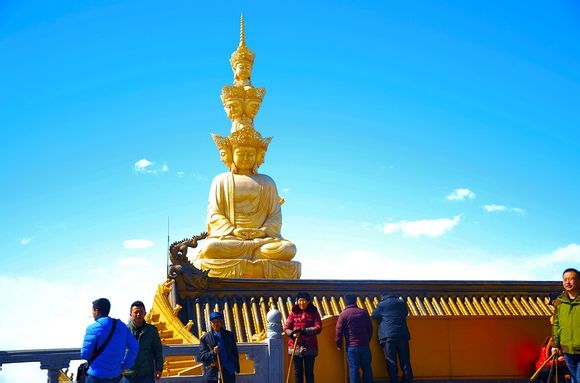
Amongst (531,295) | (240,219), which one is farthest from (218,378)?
(240,219)

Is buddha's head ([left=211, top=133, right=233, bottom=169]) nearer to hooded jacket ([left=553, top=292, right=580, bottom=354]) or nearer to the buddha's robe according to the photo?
the buddha's robe

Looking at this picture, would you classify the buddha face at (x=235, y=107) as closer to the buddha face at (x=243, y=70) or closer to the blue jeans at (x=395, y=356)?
the buddha face at (x=243, y=70)

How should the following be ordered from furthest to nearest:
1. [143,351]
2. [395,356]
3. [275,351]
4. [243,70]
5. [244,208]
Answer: [243,70]
[244,208]
[395,356]
[275,351]
[143,351]

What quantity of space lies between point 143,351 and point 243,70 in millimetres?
16477

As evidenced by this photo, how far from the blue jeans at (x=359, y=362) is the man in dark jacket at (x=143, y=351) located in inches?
101

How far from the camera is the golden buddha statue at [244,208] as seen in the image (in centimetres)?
1825

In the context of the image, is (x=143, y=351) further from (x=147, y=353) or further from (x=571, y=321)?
(x=571, y=321)

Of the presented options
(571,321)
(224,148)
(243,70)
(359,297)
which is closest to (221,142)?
(224,148)

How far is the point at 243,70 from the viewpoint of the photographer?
22219 millimetres

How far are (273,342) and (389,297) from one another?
5.13 ft

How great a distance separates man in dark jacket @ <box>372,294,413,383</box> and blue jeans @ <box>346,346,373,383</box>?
53 cm

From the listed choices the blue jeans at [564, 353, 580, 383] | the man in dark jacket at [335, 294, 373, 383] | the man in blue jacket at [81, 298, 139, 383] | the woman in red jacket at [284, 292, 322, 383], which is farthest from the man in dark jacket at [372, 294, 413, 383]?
the man in blue jacket at [81, 298, 139, 383]

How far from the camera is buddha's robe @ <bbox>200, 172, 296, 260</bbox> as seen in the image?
18875 mm

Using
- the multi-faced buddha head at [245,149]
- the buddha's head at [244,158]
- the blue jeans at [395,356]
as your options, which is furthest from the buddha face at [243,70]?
the blue jeans at [395,356]
